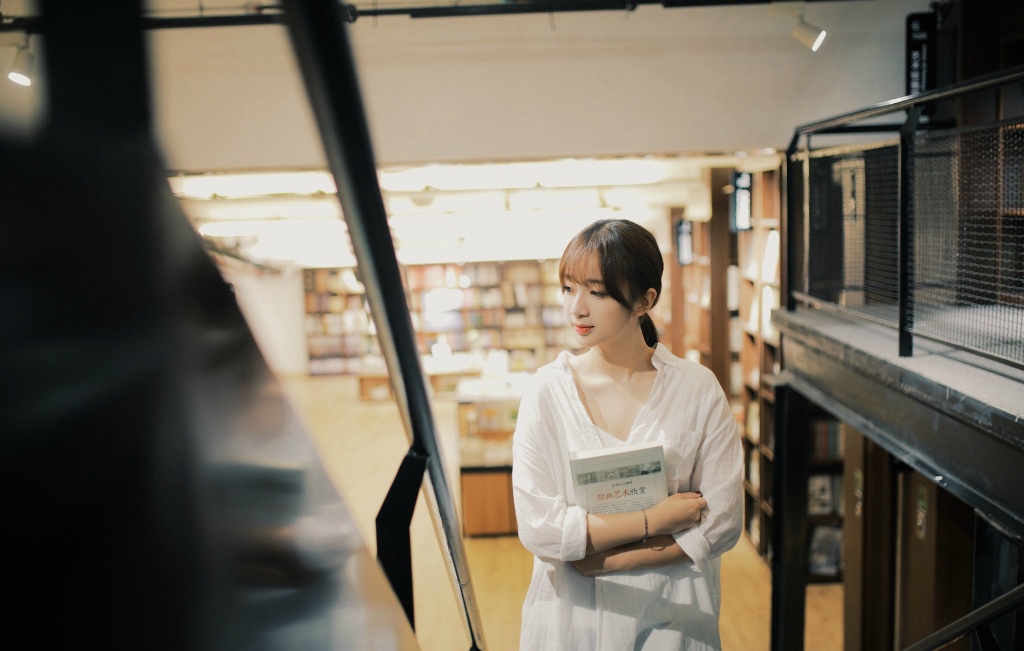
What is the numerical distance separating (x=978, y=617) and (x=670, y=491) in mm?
913

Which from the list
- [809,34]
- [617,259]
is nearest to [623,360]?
[617,259]

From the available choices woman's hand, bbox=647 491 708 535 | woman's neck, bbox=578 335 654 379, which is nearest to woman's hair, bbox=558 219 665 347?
woman's neck, bbox=578 335 654 379

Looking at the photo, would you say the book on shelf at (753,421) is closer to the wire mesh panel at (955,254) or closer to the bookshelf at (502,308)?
the wire mesh panel at (955,254)

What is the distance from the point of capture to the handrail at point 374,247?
18.6 inches

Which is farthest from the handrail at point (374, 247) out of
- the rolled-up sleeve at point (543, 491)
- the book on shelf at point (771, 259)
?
the book on shelf at point (771, 259)

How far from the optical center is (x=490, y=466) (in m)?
7.02

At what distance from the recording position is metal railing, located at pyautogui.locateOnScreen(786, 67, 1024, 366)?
266cm

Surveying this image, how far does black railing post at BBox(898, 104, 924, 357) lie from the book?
147 cm

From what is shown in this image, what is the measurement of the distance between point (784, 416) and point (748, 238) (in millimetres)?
2557

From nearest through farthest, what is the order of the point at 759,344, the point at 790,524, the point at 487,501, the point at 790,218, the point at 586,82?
the point at 790,218 → the point at 790,524 → the point at 586,82 → the point at 759,344 → the point at 487,501

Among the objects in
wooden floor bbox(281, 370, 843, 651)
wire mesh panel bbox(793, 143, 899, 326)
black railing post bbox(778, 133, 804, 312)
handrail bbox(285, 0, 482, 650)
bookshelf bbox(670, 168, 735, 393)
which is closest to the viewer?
handrail bbox(285, 0, 482, 650)

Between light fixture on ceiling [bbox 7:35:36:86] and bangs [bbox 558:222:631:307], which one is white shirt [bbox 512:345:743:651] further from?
light fixture on ceiling [bbox 7:35:36:86]

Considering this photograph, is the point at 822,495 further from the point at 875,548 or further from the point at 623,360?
the point at 623,360

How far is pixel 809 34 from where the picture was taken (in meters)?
3.78
